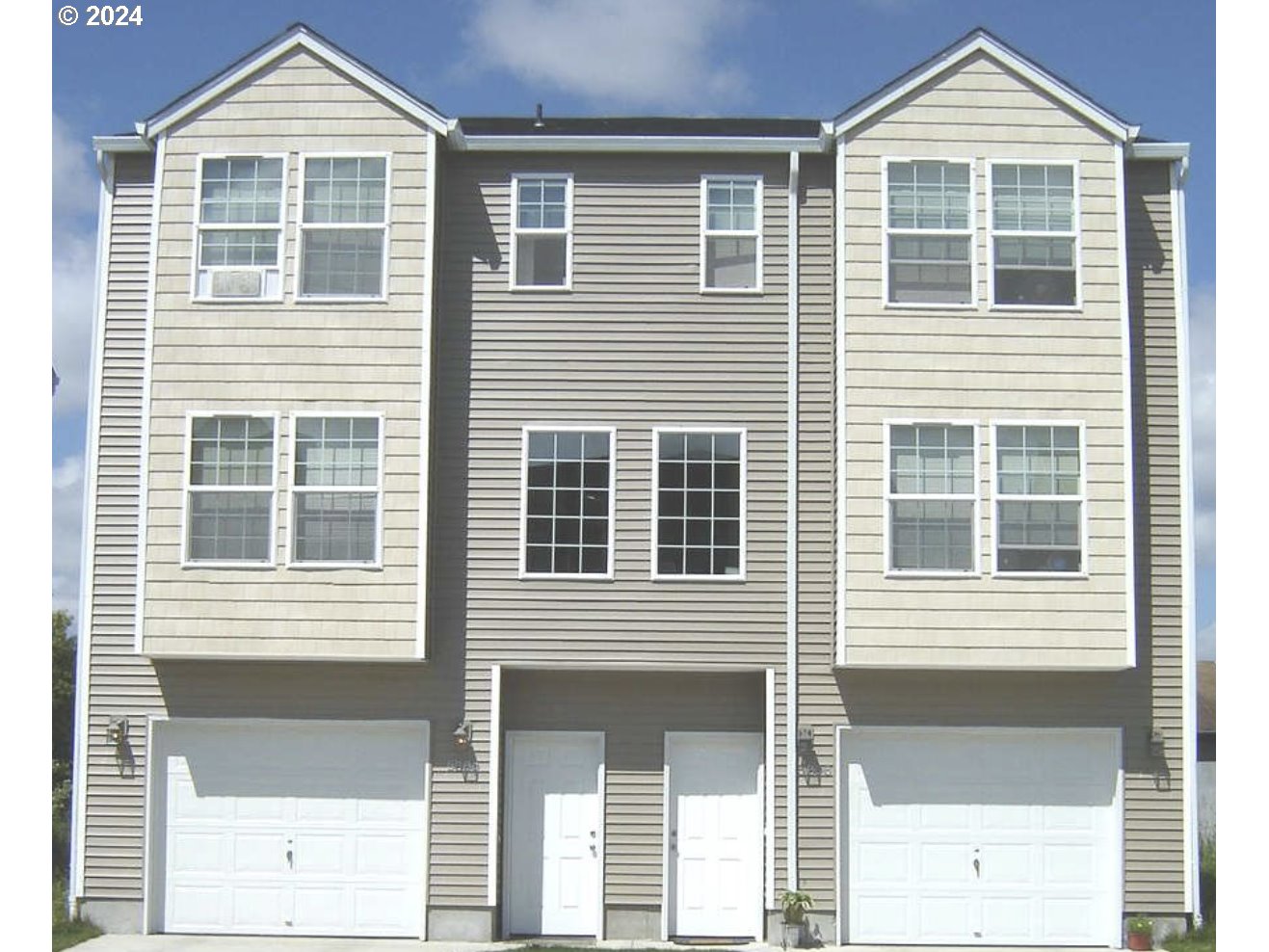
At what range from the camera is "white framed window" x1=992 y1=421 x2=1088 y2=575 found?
15062 mm

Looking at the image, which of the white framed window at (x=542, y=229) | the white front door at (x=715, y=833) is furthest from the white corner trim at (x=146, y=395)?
the white front door at (x=715, y=833)

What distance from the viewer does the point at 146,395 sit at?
607 inches

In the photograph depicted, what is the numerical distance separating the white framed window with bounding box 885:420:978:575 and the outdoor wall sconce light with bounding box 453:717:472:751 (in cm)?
401

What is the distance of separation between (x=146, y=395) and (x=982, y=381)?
7.49 metres

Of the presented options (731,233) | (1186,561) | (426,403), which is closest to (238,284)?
(426,403)

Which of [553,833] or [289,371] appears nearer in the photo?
[289,371]

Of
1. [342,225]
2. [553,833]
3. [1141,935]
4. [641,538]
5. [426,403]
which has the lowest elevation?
[1141,935]

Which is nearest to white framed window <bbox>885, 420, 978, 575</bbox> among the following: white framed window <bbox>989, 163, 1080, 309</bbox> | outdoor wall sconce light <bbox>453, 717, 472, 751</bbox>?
white framed window <bbox>989, 163, 1080, 309</bbox>

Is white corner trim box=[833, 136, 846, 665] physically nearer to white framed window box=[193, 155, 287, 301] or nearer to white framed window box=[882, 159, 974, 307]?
white framed window box=[882, 159, 974, 307]

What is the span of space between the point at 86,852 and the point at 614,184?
7.77 m

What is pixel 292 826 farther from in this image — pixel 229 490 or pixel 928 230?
pixel 928 230

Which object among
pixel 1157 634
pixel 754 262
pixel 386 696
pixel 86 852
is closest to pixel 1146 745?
pixel 1157 634

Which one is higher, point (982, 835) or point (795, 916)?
point (982, 835)

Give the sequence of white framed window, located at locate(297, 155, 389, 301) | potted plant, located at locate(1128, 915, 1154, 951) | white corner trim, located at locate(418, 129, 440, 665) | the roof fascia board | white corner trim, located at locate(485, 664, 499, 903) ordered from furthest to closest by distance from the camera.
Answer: the roof fascia board
white framed window, located at locate(297, 155, 389, 301)
white corner trim, located at locate(485, 664, 499, 903)
white corner trim, located at locate(418, 129, 440, 665)
potted plant, located at locate(1128, 915, 1154, 951)
